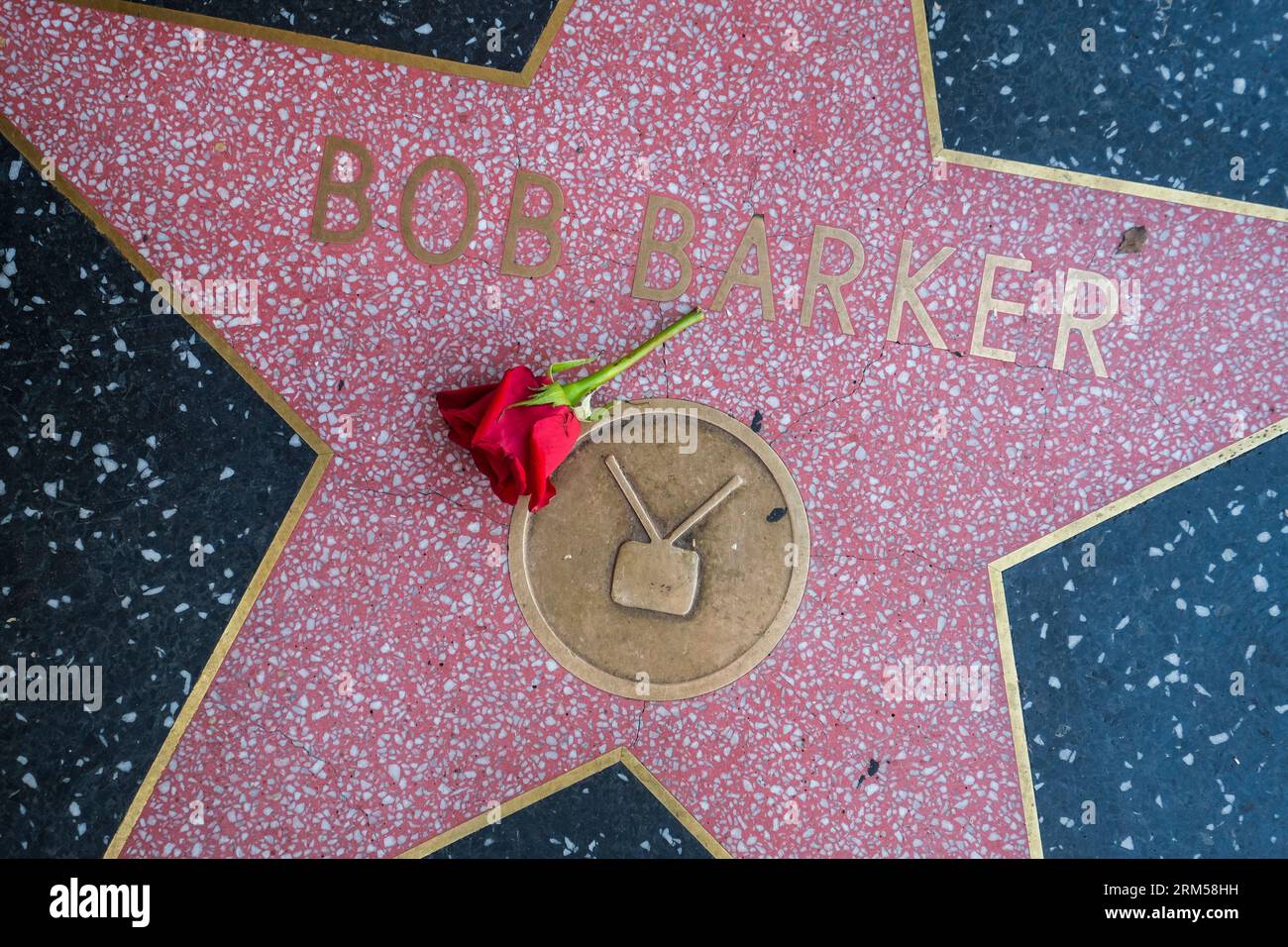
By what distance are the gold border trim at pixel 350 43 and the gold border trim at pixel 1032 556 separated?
234 centimetres

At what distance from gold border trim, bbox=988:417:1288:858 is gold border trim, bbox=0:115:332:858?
7.74 ft

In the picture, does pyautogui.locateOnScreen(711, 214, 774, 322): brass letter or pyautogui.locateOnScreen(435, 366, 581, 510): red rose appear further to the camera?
pyautogui.locateOnScreen(711, 214, 774, 322): brass letter

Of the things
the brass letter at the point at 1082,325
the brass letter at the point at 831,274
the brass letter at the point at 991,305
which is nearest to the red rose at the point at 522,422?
the brass letter at the point at 831,274

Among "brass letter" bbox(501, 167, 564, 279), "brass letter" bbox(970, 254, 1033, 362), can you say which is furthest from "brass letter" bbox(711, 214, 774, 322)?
"brass letter" bbox(970, 254, 1033, 362)

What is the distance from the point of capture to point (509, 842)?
2.86m

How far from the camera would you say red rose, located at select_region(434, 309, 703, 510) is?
101 inches

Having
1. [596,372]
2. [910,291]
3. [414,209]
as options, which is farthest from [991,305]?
[414,209]

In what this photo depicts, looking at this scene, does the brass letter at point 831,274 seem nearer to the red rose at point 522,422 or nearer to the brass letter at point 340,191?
the red rose at point 522,422

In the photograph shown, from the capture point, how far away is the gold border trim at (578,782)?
112 inches

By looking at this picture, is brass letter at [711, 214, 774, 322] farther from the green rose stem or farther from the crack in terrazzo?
the crack in terrazzo

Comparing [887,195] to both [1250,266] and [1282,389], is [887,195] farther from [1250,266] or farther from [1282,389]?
[1282,389]

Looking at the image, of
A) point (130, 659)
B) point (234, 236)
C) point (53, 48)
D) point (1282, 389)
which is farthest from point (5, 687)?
point (1282, 389)

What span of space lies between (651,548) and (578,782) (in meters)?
0.83

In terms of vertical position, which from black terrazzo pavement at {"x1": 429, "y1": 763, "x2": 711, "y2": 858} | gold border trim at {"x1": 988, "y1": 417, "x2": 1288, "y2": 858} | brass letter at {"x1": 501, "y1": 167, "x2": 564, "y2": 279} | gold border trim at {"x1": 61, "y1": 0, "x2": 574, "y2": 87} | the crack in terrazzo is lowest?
black terrazzo pavement at {"x1": 429, "y1": 763, "x2": 711, "y2": 858}
